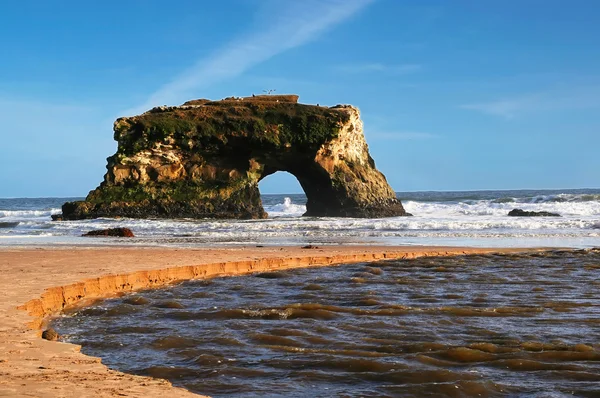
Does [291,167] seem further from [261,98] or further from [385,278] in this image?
[385,278]

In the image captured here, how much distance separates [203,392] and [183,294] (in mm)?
4459

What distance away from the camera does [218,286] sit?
359 inches

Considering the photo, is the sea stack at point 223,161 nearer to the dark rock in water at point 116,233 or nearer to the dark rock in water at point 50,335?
the dark rock in water at point 116,233

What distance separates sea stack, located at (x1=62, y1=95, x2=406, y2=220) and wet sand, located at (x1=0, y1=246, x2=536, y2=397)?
77.5ft

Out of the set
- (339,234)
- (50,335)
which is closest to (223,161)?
(339,234)

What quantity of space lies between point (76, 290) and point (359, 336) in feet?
12.6

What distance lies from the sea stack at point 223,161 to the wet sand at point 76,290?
2362 centimetres

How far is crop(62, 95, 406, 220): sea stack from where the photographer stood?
3697 cm

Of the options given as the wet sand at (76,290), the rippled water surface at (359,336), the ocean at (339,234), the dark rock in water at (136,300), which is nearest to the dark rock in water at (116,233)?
the ocean at (339,234)

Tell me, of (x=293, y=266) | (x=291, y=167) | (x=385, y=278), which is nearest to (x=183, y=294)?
(x=385, y=278)

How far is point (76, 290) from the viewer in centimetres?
788

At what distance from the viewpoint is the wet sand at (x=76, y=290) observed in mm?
3744

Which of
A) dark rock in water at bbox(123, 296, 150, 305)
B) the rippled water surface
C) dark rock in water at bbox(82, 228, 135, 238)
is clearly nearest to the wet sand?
the rippled water surface

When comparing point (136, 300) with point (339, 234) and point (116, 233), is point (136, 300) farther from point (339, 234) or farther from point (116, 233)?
point (339, 234)
